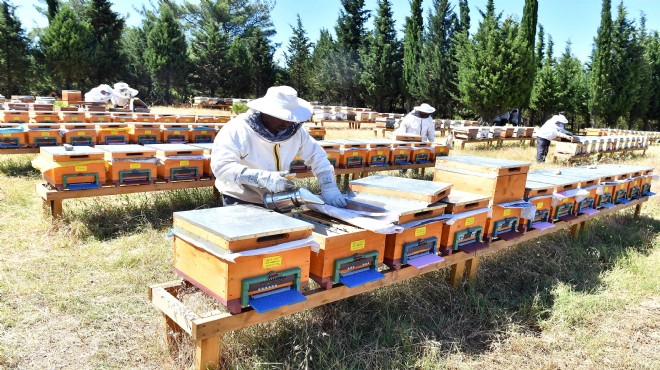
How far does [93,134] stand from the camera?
755 centimetres

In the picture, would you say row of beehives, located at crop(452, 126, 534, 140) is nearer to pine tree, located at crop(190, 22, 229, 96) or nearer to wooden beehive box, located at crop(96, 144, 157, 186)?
wooden beehive box, located at crop(96, 144, 157, 186)

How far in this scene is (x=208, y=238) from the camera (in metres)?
2.45

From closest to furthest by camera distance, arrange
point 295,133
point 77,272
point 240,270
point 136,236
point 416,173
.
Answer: point 240,270, point 295,133, point 77,272, point 136,236, point 416,173

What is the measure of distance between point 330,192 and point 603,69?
28.3m

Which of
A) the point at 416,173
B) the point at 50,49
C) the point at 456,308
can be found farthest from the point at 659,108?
the point at 50,49

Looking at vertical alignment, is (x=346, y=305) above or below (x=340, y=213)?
below

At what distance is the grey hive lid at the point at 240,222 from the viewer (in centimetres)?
236

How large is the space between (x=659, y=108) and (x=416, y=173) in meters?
29.3

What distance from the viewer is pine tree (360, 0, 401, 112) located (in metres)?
31.8

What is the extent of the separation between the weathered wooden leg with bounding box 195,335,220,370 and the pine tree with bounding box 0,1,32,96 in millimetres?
33505

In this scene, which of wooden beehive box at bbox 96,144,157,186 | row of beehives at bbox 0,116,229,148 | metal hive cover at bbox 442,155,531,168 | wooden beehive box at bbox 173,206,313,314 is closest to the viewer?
wooden beehive box at bbox 173,206,313,314

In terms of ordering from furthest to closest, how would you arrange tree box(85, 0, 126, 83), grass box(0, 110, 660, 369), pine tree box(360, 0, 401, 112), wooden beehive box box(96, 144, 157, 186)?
pine tree box(360, 0, 401, 112)
tree box(85, 0, 126, 83)
wooden beehive box box(96, 144, 157, 186)
grass box(0, 110, 660, 369)

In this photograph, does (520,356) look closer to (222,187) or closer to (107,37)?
(222,187)

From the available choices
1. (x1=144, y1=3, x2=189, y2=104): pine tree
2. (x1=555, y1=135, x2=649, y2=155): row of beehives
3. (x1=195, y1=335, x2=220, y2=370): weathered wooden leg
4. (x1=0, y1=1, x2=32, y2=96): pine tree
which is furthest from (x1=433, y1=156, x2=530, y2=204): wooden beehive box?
(x1=0, y1=1, x2=32, y2=96): pine tree
